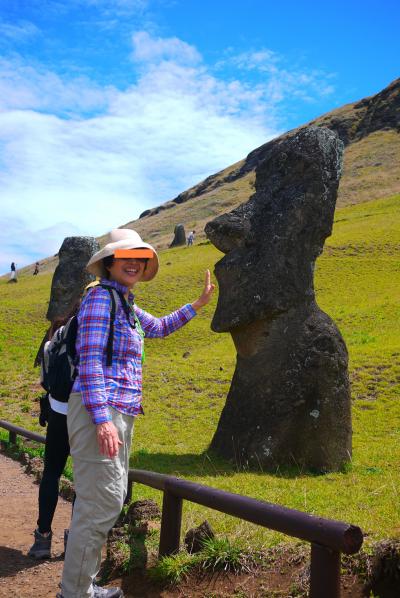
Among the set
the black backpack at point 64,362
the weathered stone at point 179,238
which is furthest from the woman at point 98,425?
the weathered stone at point 179,238

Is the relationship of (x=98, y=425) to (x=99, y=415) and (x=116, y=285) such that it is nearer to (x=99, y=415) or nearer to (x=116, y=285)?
(x=99, y=415)

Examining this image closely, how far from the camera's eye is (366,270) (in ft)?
100

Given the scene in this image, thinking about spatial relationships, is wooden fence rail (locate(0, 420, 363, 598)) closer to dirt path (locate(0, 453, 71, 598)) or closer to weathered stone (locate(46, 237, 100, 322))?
dirt path (locate(0, 453, 71, 598))

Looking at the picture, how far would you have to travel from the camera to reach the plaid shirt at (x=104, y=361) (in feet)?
12.8

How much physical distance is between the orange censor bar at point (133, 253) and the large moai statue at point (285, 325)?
5063 mm

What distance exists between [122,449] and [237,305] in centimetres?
555

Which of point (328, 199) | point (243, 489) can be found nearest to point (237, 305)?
point (328, 199)

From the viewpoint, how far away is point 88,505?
155 inches

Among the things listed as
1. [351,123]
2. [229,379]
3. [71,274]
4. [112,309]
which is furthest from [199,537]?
[351,123]

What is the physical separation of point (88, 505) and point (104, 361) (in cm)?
91

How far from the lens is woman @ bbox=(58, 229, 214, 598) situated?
389cm

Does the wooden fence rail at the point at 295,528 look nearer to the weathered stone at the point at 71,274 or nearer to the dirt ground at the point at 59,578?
the dirt ground at the point at 59,578

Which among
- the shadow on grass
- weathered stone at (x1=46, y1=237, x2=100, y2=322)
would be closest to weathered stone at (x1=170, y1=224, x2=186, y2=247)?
weathered stone at (x1=46, y1=237, x2=100, y2=322)

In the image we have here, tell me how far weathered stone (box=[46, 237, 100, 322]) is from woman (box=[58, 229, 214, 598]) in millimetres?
14420
